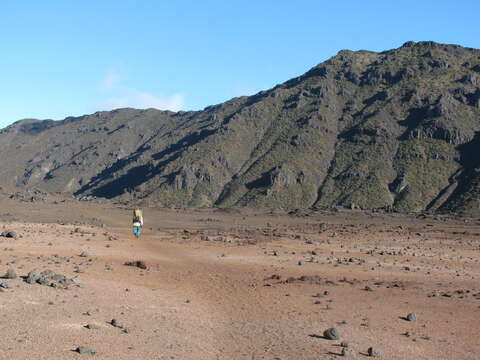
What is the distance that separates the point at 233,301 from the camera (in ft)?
68.8

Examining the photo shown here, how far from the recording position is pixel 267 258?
3475cm

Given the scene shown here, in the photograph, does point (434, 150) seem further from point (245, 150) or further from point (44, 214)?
point (44, 214)

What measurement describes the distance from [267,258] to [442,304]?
15060mm

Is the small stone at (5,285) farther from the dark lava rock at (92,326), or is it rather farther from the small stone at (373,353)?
the small stone at (373,353)

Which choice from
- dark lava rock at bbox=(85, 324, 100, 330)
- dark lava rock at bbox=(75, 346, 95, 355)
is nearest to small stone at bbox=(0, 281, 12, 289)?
dark lava rock at bbox=(85, 324, 100, 330)

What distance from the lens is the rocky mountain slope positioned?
10919cm

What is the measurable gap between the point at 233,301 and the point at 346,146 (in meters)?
110

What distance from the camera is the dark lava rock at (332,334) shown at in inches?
618

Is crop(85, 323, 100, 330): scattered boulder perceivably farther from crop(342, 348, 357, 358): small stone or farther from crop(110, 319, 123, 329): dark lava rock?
crop(342, 348, 357, 358): small stone

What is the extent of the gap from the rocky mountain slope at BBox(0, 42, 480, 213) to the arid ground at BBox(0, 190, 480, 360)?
67.7 m

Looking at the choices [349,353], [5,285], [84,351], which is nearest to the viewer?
[84,351]

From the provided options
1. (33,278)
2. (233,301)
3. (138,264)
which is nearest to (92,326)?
(33,278)

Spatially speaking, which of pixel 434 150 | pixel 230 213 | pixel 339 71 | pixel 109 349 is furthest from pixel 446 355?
pixel 339 71

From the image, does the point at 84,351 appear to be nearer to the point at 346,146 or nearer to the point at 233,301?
the point at 233,301
